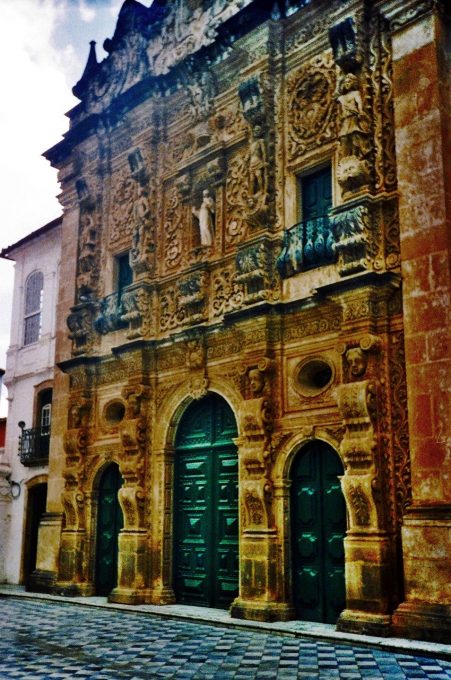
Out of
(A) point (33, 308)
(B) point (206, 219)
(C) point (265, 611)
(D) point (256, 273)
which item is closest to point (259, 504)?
(C) point (265, 611)

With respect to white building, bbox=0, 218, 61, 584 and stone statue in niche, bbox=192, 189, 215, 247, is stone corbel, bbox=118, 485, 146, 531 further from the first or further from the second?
white building, bbox=0, 218, 61, 584

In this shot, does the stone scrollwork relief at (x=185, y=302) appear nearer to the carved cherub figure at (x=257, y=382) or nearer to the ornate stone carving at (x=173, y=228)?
the ornate stone carving at (x=173, y=228)

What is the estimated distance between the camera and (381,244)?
11.2 metres

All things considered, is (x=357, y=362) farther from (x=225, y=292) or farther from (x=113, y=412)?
(x=113, y=412)

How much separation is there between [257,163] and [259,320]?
103 inches

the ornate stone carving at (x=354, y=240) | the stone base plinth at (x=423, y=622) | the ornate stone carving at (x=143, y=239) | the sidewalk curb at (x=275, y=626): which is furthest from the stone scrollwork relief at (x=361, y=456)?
the ornate stone carving at (x=143, y=239)

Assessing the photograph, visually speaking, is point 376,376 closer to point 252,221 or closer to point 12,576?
point 252,221

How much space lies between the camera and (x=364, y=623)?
10031 mm

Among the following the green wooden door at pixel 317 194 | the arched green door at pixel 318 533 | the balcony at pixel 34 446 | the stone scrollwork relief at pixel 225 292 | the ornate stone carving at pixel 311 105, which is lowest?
the arched green door at pixel 318 533

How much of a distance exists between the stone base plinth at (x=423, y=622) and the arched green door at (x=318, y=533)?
1475 millimetres

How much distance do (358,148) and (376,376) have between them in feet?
10.7

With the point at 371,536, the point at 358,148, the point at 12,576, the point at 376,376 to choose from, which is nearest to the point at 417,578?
the point at 371,536

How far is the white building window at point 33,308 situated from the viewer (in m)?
20.6

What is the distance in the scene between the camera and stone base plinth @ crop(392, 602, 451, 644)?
30.1 feet
